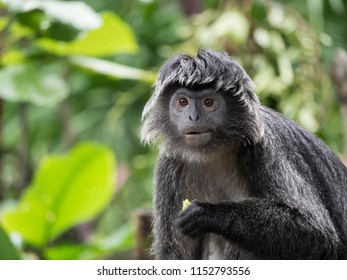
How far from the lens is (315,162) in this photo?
12.4ft

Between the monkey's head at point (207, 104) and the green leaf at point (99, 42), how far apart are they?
1645mm

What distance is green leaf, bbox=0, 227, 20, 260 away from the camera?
3809 mm

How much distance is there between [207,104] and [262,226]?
1.94 ft

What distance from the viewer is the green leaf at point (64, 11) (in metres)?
4.72

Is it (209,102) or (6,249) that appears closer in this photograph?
(209,102)

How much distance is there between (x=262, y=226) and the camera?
3.45 m

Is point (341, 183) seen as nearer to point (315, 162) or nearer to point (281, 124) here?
point (315, 162)

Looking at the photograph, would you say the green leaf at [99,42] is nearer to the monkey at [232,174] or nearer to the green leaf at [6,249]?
the monkey at [232,174]

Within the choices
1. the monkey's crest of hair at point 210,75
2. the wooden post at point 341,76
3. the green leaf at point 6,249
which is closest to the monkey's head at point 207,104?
the monkey's crest of hair at point 210,75

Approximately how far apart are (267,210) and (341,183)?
0.61 meters

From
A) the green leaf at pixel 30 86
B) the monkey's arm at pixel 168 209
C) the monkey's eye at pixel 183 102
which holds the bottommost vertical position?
the monkey's arm at pixel 168 209

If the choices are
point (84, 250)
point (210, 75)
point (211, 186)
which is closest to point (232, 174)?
point (211, 186)

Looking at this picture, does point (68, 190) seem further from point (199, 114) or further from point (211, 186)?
point (199, 114)

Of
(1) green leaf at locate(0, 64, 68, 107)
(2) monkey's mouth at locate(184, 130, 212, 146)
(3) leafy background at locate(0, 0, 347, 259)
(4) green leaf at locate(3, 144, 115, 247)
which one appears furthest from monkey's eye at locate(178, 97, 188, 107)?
(4) green leaf at locate(3, 144, 115, 247)
